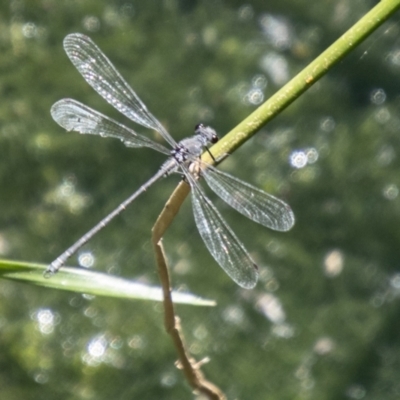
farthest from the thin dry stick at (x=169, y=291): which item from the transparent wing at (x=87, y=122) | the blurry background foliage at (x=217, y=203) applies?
the blurry background foliage at (x=217, y=203)

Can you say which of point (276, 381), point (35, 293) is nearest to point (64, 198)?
point (35, 293)

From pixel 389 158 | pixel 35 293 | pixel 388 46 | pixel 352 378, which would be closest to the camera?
pixel 352 378

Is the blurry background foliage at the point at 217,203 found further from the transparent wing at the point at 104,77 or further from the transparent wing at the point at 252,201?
the transparent wing at the point at 252,201

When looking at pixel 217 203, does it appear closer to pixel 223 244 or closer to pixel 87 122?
pixel 87 122

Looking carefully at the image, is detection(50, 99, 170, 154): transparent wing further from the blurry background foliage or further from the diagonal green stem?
the blurry background foliage

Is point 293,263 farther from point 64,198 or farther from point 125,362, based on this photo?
point 64,198

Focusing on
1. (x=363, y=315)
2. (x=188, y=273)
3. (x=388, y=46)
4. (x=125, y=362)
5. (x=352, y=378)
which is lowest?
(x=352, y=378)

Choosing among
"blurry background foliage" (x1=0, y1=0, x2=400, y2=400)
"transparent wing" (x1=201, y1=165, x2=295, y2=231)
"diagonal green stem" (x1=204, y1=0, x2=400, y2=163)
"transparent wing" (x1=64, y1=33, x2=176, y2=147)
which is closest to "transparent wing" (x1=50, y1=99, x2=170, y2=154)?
"transparent wing" (x1=64, y1=33, x2=176, y2=147)
